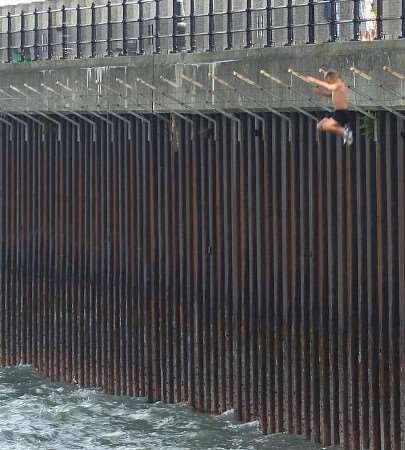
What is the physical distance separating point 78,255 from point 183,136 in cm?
471

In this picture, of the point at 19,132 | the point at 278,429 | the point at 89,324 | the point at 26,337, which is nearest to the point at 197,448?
the point at 278,429

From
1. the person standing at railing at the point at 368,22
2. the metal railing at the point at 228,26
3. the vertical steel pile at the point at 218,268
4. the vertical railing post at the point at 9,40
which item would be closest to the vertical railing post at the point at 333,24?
the metal railing at the point at 228,26

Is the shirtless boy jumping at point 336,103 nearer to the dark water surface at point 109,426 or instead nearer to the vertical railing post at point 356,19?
the vertical railing post at point 356,19

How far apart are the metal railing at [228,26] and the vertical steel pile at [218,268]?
179 cm

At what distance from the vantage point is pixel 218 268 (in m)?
30.8

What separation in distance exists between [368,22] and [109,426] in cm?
983

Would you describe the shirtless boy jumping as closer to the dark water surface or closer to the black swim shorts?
the black swim shorts

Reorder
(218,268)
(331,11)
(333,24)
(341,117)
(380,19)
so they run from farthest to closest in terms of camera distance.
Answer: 1. (218,268)
2. (331,11)
3. (333,24)
4. (380,19)
5. (341,117)

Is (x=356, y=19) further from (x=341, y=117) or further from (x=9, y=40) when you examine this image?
(x=9, y=40)

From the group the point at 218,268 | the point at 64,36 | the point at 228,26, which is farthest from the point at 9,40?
the point at 218,268

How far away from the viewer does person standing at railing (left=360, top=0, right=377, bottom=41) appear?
96.2ft

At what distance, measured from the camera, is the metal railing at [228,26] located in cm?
2903

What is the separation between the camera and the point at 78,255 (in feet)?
115

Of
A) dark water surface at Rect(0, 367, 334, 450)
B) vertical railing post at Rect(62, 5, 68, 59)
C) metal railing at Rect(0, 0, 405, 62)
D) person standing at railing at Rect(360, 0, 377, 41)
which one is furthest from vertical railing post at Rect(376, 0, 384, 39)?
vertical railing post at Rect(62, 5, 68, 59)
